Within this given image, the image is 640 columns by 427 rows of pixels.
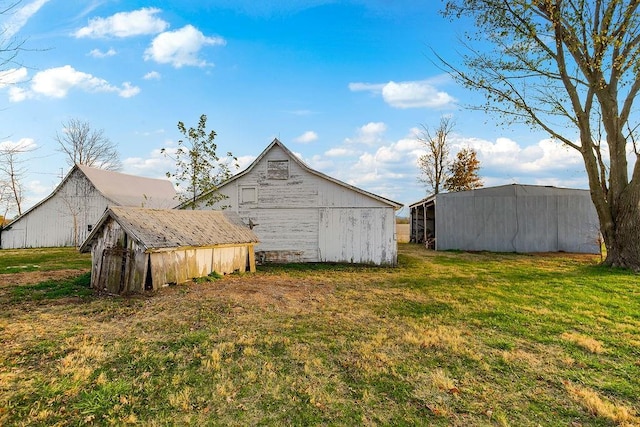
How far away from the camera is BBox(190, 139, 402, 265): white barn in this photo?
16078 millimetres

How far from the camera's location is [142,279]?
9.61 m

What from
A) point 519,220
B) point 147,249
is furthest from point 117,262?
point 519,220

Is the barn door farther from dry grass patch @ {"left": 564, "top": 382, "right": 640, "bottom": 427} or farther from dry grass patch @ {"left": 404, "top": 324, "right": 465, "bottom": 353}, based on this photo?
dry grass patch @ {"left": 564, "top": 382, "right": 640, "bottom": 427}

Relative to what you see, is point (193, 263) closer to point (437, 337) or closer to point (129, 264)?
point (129, 264)

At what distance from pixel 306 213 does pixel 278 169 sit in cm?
263

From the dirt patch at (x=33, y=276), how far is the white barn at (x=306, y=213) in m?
6.51

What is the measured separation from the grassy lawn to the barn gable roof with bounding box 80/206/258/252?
Answer: 1517 mm

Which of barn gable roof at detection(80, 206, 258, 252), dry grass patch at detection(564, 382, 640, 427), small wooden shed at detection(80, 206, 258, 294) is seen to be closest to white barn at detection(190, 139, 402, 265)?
barn gable roof at detection(80, 206, 258, 252)

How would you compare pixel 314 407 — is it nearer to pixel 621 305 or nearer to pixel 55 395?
pixel 55 395

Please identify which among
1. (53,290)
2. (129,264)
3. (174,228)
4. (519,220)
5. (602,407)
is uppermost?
A: (519,220)

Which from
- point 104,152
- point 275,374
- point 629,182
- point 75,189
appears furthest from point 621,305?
point 104,152

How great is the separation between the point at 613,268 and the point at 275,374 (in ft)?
50.0

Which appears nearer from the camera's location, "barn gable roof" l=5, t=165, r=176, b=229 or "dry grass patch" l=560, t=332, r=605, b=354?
"dry grass patch" l=560, t=332, r=605, b=354

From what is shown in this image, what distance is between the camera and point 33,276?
12.4 m
